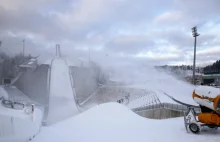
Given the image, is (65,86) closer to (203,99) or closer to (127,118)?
(127,118)

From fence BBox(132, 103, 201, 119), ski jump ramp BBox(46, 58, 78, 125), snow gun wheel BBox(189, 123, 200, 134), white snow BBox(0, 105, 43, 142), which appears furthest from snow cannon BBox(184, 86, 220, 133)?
ski jump ramp BBox(46, 58, 78, 125)

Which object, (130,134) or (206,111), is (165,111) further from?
(130,134)

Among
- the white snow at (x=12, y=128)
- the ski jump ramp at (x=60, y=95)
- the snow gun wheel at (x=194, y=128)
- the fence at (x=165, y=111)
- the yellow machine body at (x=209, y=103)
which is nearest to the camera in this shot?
the white snow at (x=12, y=128)

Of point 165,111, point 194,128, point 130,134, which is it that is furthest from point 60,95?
point 194,128

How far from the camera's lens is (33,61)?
64.4ft

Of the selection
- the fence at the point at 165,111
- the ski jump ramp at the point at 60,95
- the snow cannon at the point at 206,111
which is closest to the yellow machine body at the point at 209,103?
→ the snow cannon at the point at 206,111

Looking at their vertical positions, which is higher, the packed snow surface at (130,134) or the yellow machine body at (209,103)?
the yellow machine body at (209,103)

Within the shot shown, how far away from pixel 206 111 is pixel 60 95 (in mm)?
13181

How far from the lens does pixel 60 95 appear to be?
16.2 metres

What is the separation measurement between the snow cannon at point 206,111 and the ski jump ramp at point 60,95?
9.26 m

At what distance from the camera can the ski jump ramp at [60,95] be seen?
44.9 feet

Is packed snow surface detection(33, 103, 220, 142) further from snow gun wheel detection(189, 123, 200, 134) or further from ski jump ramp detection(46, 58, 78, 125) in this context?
ski jump ramp detection(46, 58, 78, 125)

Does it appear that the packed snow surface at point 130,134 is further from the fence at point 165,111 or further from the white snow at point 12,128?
the fence at point 165,111

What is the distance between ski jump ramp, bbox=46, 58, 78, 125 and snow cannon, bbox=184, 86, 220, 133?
9.26 meters
